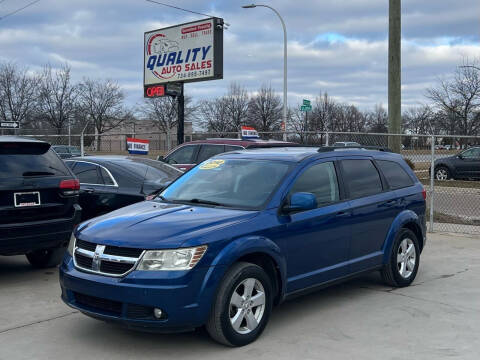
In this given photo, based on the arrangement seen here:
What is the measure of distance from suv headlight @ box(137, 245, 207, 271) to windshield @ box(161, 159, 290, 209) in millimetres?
943

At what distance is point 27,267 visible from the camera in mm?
7918

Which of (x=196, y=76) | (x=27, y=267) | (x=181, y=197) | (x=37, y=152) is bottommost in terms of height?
(x=27, y=267)

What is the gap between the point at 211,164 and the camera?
6156 mm

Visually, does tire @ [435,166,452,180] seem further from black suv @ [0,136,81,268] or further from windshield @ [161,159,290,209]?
black suv @ [0,136,81,268]

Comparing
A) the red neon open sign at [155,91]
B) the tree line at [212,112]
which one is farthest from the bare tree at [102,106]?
the red neon open sign at [155,91]

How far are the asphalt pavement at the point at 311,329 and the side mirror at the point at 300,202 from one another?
1.12m

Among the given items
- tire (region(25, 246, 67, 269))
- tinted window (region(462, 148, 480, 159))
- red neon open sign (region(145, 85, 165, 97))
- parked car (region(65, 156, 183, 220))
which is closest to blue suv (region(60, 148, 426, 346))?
parked car (region(65, 156, 183, 220))

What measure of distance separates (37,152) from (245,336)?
389 centimetres

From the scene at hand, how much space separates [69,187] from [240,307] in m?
3.34

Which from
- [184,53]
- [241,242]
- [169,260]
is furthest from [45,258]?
[184,53]

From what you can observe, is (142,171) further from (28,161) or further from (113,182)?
(28,161)

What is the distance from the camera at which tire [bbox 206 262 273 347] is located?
4500 mm

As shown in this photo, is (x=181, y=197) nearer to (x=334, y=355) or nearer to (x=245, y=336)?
(x=245, y=336)

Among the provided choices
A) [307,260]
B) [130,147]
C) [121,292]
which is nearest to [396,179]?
[307,260]
